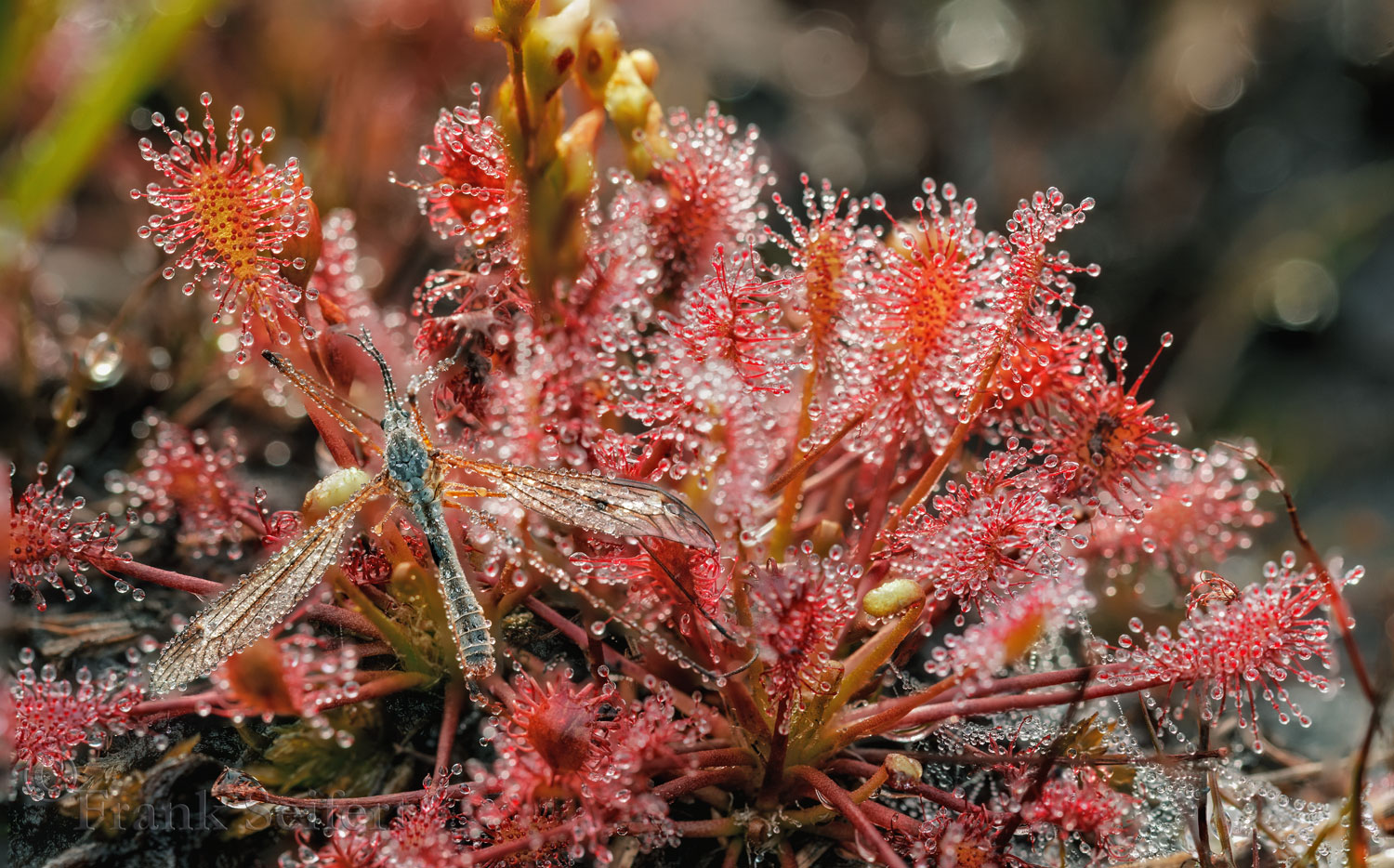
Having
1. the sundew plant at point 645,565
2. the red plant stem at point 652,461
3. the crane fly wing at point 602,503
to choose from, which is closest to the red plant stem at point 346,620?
the sundew plant at point 645,565

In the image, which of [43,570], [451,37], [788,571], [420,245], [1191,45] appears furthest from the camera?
[1191,45]

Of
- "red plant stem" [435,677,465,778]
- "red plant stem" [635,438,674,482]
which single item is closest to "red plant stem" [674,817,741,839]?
"red plant stem" [435,677,465,778]

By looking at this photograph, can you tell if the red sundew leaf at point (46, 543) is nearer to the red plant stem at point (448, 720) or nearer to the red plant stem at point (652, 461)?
the red plant stem at point (448, 720)

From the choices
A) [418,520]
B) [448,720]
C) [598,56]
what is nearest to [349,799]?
[448,720]

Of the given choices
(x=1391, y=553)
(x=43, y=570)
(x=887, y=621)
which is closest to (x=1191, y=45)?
(x=1391, y=553)

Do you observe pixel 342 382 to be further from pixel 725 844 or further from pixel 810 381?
pixel 725 844

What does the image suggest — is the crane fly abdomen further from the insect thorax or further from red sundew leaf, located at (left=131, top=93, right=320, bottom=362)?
red sundew leaf, located at (left=131, top=93, right=320, bottom=362)
